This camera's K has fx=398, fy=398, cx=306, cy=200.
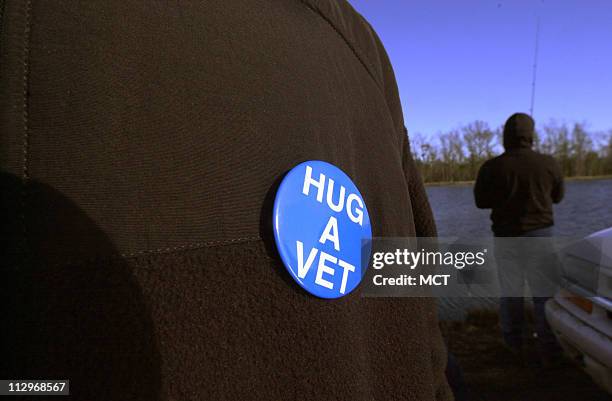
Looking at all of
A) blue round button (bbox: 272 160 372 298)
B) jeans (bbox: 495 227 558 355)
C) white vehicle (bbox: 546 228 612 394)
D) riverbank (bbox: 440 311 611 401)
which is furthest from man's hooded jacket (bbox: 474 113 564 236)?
blue round button (bbox: 272 160 372 298)

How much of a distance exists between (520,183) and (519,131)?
19.1 inches

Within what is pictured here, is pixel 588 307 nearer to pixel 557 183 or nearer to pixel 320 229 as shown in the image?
pixel 557 183

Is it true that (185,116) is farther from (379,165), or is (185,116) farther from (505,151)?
(505,151)

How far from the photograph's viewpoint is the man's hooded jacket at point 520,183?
361cm

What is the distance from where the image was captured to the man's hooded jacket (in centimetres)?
361

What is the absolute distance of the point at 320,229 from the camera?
1.42 feet

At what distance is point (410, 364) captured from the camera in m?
0.55

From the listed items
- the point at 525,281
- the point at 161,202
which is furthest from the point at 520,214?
the point at 161,202

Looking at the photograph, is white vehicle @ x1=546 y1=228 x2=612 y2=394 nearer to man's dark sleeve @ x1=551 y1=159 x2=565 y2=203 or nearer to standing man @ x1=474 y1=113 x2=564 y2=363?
standing man @ x1=474 y1=113 x2=564 y2=363

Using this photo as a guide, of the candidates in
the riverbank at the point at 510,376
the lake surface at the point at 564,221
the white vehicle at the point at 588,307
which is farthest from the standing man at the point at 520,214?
the lake surface at the point at 564,221

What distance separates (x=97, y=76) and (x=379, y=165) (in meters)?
0.37

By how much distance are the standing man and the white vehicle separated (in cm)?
47

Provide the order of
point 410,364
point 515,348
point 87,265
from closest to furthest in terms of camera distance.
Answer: point 87,265, point 410,364, point 515,348

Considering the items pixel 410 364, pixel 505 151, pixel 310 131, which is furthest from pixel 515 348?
pixel 310 131
